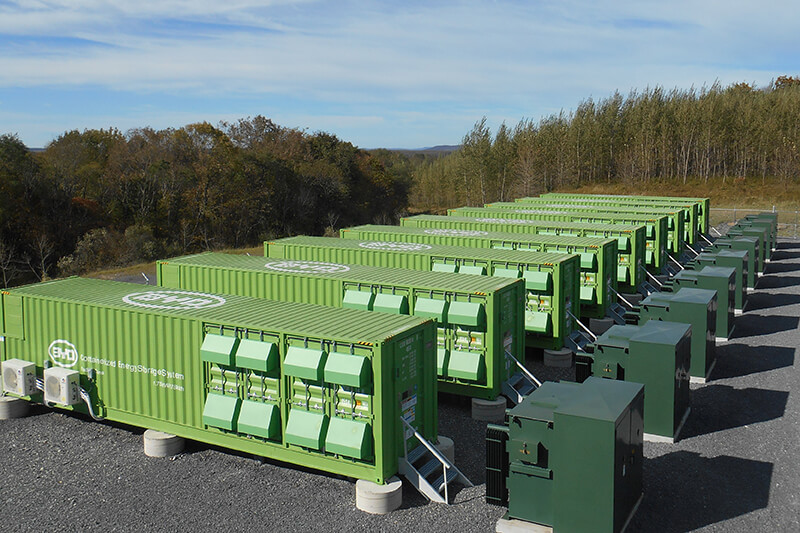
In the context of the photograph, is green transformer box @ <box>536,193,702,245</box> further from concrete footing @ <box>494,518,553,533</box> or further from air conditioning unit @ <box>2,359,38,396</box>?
air conditioning unit @ <box>2,359,38,396</box>

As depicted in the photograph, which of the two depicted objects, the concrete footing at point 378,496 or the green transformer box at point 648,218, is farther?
the green transformer box at point 648,218

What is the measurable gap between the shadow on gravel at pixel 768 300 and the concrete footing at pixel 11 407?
2065cm

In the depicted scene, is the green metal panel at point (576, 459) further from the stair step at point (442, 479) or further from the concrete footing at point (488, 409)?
the concrete footing at point (488, 409)

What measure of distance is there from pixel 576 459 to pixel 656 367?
4114 millimetres

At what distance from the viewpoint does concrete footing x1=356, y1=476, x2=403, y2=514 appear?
9.24 m

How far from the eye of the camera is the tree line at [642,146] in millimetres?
59219

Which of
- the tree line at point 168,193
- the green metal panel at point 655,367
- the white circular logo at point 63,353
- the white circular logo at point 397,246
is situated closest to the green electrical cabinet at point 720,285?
the green metal panel at point 655,367

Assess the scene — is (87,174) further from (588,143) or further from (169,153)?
(588,143)

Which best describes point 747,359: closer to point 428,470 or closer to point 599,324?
point 599,324

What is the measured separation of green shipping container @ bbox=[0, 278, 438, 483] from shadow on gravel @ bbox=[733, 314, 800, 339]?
1264 cm

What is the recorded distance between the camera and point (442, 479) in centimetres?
1004

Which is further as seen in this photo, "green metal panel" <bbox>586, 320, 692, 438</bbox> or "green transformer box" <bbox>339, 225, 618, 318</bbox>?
"green transformer box" <bbox>339, 225, 618, 318</bbox>

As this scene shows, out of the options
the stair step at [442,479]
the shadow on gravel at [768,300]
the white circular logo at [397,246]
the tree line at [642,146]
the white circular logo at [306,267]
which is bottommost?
the stair step at [442,479]

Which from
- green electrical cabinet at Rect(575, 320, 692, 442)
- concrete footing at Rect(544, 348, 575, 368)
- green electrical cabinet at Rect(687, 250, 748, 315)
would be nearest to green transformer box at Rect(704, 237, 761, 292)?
green electrical cabinet at Rect(687, 250, 748, 315)
